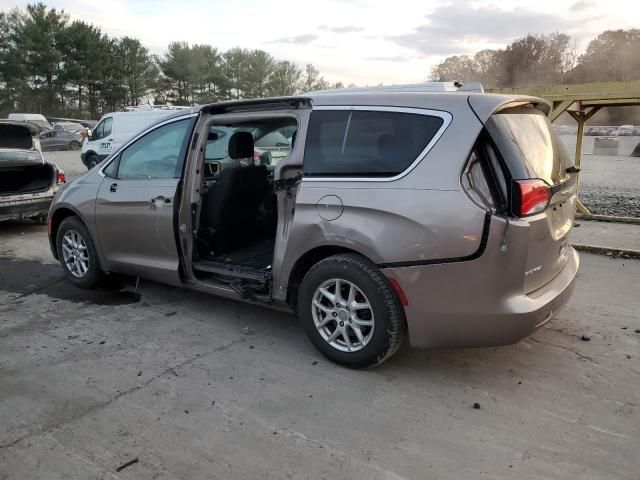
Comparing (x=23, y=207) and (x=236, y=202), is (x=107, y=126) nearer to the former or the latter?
(x=23, y=207)

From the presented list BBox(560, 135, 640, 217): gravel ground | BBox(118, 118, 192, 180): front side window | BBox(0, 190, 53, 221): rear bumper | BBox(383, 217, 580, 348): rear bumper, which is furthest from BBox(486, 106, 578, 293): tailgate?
BBox(0, 190, 53, 221): rear bumper

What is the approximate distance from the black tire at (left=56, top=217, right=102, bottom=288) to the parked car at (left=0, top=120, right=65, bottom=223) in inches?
116

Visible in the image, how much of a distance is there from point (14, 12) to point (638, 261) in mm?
60118

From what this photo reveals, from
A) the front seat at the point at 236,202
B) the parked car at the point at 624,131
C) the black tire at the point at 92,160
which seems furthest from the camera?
the parked car at the point at 624,131

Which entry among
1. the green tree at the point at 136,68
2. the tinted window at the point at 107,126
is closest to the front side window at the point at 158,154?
the tinted window at the point at 107,126

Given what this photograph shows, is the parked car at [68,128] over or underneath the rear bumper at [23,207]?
over

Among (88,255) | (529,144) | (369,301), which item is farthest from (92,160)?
(529,144)

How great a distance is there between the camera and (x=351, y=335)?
11.4ft

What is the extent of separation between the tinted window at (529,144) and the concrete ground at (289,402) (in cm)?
132

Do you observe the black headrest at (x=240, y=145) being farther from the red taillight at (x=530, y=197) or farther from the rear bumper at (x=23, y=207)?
the rear bumper at (x=23, y=207)

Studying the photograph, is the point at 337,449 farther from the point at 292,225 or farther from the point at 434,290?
the point at 292,225

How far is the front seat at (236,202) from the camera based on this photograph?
4.70 m

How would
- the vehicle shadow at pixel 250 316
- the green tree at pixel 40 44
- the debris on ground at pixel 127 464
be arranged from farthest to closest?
the green tree at pixel 40 44 → the vehicle shadow at pixel 250 316 → the debris on ground at pixel 127 464

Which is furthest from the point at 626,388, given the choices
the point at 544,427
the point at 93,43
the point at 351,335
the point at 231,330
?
the point at 93,43
